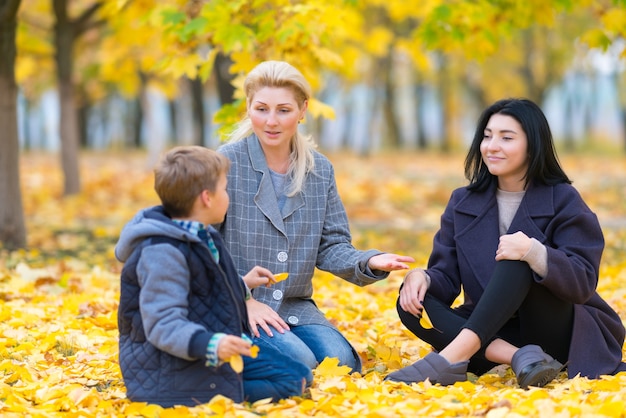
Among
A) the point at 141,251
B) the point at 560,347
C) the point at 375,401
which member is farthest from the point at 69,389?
the point at 560,347

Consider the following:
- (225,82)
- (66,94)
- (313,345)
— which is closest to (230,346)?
(313,345)

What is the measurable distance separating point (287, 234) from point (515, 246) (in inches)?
43.3

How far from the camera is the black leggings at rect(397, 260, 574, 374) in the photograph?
368cm

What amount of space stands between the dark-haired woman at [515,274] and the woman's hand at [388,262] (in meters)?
0.19

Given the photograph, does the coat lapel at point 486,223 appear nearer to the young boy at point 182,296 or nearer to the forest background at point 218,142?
the forest background at point 218,142

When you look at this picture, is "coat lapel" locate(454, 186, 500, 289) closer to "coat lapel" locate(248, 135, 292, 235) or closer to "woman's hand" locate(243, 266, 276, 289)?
"coat lapel" locate(248, 135, 292, 235)

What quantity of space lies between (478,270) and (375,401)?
97cm

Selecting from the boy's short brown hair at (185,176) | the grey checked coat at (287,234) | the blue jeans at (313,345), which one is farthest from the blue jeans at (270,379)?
the boy's short brown hair at (185,176)

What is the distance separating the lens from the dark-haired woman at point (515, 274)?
368 centimetres

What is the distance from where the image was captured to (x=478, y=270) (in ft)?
13.2

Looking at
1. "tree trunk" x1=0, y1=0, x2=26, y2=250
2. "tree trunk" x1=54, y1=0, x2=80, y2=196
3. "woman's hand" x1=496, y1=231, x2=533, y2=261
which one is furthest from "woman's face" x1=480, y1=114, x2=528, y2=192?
"tree trunk" x1=54, y1=0, x2=80, y2=196

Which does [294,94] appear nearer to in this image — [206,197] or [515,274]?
[206,197]

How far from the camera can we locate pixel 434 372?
146 inches

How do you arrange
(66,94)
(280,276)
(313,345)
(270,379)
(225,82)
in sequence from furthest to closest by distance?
(66,94) → (225,82) → (313,345) → (280,276) → (270,379)
